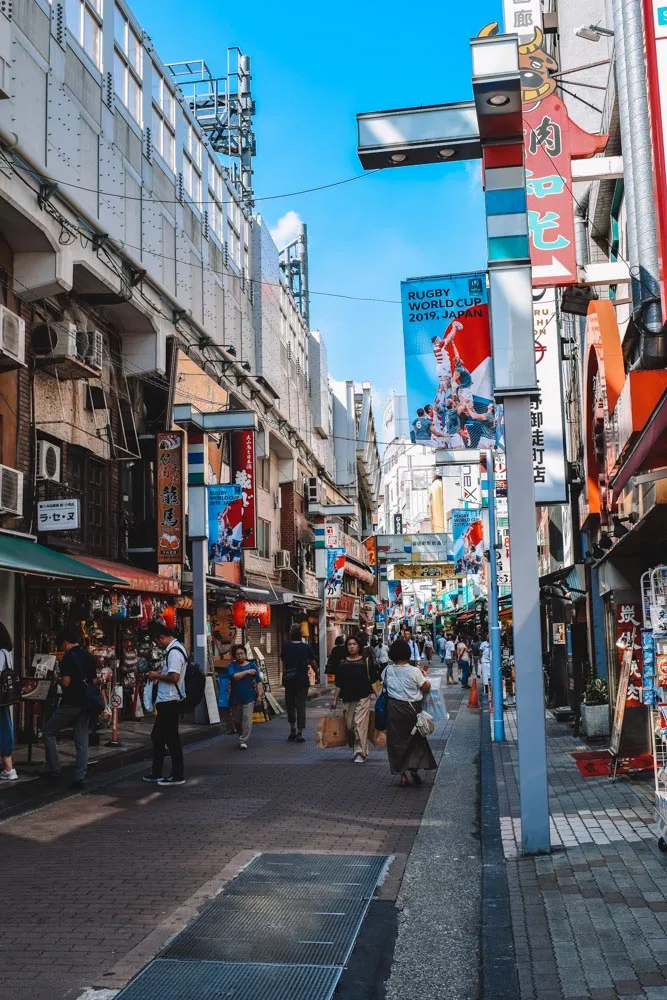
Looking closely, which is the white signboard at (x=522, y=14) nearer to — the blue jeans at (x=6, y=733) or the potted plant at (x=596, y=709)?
the potted plant at (x=596, y=709)

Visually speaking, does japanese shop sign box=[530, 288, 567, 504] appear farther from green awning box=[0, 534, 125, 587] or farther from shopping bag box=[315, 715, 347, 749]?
green awning box=[0, 534, 125, 587]

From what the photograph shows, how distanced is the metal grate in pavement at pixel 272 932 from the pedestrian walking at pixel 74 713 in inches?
221

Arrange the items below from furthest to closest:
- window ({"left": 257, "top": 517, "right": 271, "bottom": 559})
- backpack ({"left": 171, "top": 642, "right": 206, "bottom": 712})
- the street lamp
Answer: window ({"left": 257, "top": 517, "right": 271, "bottom": 559}) → backpack ({"left": 171, "top": 642, "right": 206, "bottom": 712}) → the street lamp

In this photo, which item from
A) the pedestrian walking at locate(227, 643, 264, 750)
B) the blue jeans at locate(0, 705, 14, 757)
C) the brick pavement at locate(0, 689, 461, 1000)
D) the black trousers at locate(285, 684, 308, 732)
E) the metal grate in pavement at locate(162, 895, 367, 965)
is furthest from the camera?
the black trousers at locate(285, 684, 308, 732)

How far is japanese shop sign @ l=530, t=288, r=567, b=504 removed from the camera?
1551cm

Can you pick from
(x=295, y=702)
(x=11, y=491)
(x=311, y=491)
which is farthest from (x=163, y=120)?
(x=311, y=491)

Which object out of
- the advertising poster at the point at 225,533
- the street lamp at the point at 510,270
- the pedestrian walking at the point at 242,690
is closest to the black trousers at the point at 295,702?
the pedestrian walking at the point at 242,690

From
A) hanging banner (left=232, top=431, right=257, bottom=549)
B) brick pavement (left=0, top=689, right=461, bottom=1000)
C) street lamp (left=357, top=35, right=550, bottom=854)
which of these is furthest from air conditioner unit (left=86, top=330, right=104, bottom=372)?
street lamp (left=357, top=35, right=550, bottom=854)

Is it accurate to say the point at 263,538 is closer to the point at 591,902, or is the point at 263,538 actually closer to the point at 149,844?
the point at 149,844

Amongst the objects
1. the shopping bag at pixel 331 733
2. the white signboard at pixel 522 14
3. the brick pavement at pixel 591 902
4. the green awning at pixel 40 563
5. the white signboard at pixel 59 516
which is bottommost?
the brick pavement at pixel 591 902

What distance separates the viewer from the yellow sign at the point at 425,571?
230 ft

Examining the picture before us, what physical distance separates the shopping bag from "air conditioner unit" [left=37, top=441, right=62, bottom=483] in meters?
6.59

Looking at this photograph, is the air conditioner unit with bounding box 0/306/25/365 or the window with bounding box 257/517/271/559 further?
the window with bounding box 257/517/271/559

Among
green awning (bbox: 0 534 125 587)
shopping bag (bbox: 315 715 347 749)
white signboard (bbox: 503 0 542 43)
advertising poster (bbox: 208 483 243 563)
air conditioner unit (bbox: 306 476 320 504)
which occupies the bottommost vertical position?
shopping bag (bbox: 315 715 347 749)
